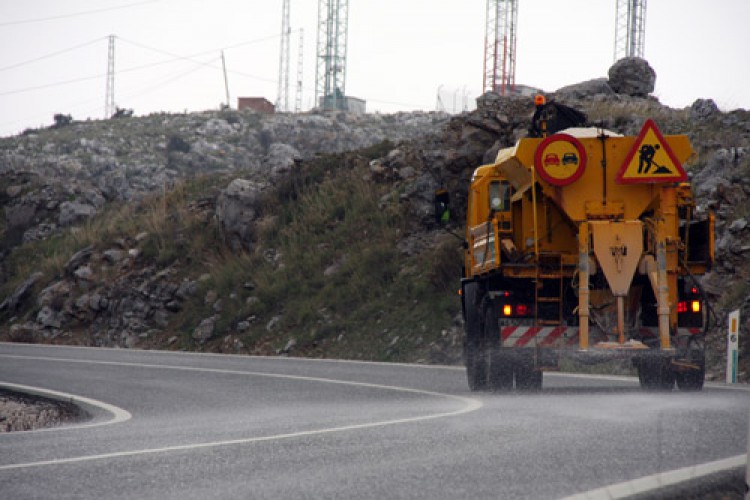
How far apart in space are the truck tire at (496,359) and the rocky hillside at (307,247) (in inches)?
237

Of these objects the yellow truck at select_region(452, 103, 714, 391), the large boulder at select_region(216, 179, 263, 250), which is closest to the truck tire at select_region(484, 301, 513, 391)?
the yellow truck at select_region(452, 103, 714, 391)

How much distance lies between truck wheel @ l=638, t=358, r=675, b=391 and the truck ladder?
121 cm

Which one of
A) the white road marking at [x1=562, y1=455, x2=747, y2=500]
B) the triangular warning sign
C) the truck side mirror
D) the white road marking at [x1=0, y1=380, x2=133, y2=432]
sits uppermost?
the triangular warning sign

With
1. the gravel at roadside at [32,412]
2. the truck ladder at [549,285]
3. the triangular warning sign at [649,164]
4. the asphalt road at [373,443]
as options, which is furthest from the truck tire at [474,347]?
the gravel at roadside at [32,412]

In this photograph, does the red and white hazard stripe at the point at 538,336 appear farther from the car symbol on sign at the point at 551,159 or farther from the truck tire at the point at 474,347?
the car symbol on sign at the point at 551,159

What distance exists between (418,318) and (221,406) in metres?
12.6

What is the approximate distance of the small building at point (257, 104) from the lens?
9225cm

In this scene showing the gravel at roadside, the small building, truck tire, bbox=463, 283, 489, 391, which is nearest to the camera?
the gravel at roadside

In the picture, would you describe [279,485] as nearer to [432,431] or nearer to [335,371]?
[432,431]

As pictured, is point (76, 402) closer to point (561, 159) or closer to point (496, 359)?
point (496, 359)

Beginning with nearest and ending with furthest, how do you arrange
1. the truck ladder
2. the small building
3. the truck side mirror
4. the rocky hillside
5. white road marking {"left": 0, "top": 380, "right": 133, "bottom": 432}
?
white road marking {"left": 0, "top": 380, "right": 133, "bottom": 432}
the truck ladder
the truck side mirror
the rocky hillside
the small building

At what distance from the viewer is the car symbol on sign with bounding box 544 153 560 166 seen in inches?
511

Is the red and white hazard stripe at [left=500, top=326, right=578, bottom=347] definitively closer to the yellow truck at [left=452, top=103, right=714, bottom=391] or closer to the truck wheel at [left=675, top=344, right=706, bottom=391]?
the yellow truck at [left=452, top=103, right=714, bottom=391]

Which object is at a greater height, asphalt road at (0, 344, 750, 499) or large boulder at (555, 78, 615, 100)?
large boulder at (555, 78, 615, 100)
